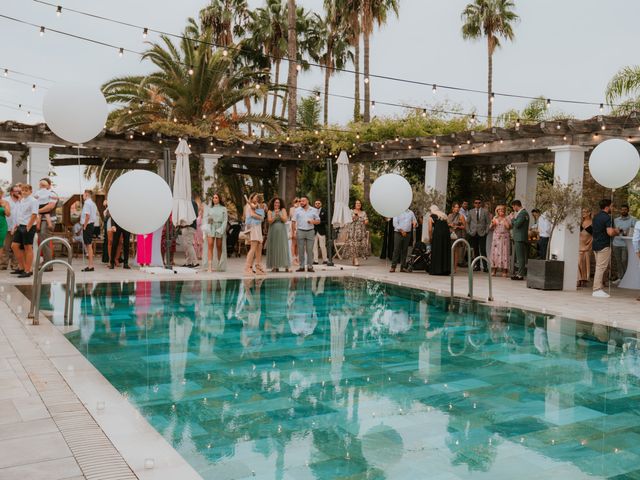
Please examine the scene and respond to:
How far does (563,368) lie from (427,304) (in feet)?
12.0

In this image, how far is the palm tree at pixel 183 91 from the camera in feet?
64.0

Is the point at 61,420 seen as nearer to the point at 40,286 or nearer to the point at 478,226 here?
the point at 40,286

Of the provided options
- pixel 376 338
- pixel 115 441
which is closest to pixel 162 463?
pixel 115 441

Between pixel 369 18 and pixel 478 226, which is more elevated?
pixel 369 18

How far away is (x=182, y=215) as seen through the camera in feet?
43.4

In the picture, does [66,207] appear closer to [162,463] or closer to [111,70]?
[111,70]

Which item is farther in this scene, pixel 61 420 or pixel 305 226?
pixel 305 226

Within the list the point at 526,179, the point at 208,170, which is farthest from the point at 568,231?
the point at 208,170

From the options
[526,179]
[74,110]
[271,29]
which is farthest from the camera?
[271,29]

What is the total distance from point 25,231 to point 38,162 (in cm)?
450

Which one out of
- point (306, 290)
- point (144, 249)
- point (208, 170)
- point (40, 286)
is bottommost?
point (306, 290)

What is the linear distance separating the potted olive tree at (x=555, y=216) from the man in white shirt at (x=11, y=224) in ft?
30.4

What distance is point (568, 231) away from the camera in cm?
1184

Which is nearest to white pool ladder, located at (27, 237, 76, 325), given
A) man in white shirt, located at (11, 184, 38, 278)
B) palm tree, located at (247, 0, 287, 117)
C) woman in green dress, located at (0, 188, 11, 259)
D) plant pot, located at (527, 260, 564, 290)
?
man in white shirt, located at (11, 184, 38, 278)
